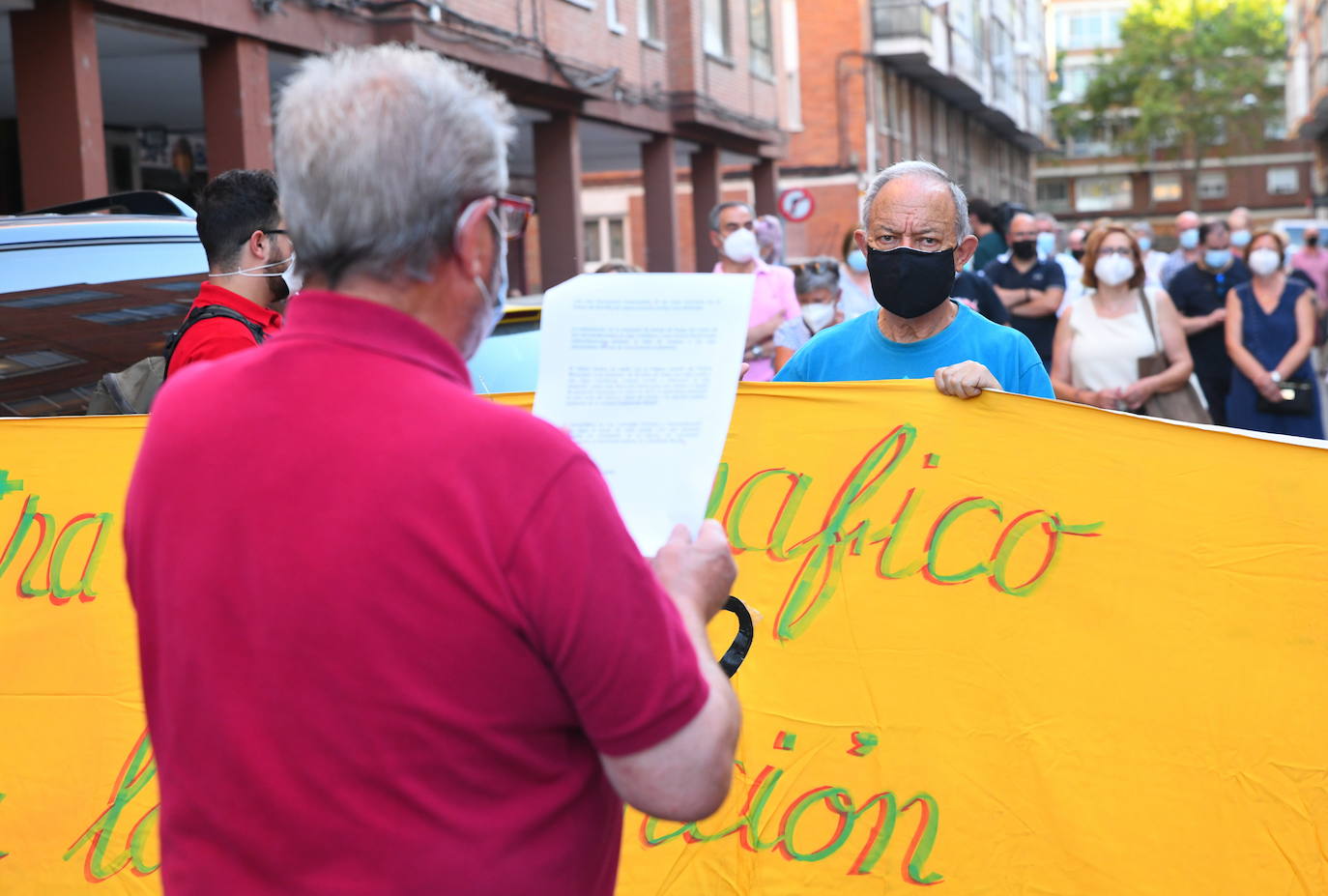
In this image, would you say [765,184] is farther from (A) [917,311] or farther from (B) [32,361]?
(A) [917,311]

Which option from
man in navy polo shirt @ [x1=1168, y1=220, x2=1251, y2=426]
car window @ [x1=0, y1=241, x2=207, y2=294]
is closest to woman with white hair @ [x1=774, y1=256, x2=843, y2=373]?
man in navy polo shirt @ [x1=1168, y1=220, x2=1251, y2=426]

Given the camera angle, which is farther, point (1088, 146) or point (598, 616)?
point (1088, 146)

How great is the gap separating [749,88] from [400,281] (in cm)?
2637

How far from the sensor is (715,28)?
26047mm

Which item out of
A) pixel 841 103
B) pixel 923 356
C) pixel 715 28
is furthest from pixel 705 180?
pixel 923 356

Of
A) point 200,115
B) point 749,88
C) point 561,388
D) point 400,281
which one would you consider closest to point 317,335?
point 400,281

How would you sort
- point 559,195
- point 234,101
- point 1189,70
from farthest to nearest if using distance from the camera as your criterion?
point 1189,70
point 559,195
point 234,101

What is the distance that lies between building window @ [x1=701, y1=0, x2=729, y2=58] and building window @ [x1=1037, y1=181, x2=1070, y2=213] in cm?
6123

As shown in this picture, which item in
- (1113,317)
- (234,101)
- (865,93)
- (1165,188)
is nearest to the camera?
(1113,317)

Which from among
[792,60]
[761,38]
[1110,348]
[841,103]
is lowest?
[1110,348]

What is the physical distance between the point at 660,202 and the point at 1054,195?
216 feet

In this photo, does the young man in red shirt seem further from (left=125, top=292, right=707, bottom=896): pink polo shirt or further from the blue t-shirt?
(left=125, top=292, right=707, bottom=896): pink polo shirt

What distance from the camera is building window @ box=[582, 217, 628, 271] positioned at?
3666 centimetres

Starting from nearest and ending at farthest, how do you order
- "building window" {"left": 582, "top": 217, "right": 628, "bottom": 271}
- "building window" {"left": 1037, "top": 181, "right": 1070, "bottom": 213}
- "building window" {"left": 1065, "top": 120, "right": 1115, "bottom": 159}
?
"building window" {"left": 582, "top": 217, "right": 628, "bottom": 271} < "building window" {"left": 1065, "top": 120, "right": 1115, "bottom": 159} < "building window" {"left": 1037, "top": 181, "right": 1070, "bottom": 213}
